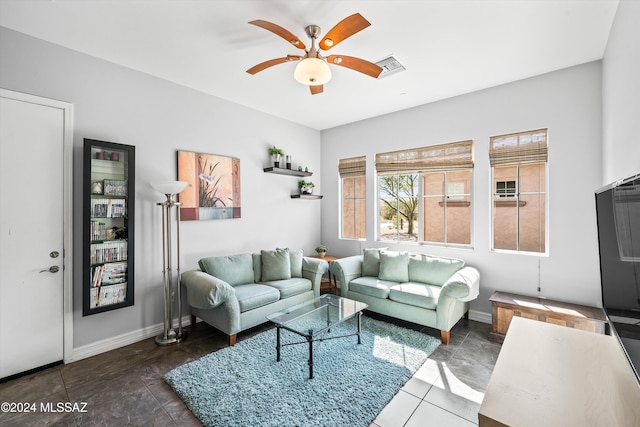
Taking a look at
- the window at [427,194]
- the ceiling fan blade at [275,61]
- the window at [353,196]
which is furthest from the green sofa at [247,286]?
the ceiling fan blade at [275,61]

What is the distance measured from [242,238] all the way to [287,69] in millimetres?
2292

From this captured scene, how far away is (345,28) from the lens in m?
1.90

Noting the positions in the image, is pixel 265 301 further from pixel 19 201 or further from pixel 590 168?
pixel 590 168

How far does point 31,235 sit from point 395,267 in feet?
12.4

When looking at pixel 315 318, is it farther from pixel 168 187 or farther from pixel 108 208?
pixel 108 208

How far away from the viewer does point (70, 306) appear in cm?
266

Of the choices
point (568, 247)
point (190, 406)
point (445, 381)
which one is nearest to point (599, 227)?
point (445, 381)

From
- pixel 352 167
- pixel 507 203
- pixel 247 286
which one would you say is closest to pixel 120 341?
pixel 247 286

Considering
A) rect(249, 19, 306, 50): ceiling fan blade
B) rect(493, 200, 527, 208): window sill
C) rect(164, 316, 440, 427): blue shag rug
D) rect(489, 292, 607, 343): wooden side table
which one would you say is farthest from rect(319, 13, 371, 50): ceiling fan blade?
rect(489, 292, 607, 343): wooden side table

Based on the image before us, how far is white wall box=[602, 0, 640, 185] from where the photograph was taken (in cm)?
169

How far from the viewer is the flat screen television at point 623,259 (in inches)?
40.9

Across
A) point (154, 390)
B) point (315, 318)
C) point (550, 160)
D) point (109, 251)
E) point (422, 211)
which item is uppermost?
point (550, 160)

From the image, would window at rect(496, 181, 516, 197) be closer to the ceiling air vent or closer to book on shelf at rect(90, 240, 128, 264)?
the ceiling air vent

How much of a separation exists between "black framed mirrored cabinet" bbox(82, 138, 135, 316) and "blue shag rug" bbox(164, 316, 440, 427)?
103 centimetres
